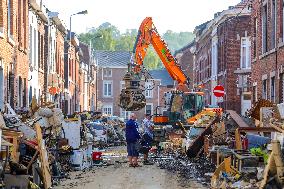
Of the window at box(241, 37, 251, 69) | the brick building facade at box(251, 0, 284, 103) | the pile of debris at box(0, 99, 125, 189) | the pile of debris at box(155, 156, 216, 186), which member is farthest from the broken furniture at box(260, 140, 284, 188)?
the window at box(241, 37, 251, 69)

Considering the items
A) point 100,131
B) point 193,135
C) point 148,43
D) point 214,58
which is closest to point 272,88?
point 193,135

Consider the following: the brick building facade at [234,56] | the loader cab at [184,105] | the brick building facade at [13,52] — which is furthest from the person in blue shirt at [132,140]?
the brick building facade at [234,56]

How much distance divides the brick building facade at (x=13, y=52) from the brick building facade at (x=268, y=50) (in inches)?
403

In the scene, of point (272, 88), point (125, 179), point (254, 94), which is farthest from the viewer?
point (254, 94)

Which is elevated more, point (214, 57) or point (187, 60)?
point (187, 60)

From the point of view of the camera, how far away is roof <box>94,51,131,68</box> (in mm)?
100750

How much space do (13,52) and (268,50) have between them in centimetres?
1068

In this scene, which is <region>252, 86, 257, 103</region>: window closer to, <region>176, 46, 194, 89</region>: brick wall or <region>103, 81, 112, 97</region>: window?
<region>176, 46, 194, 89</region>: brick wall

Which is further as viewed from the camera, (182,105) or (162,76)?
(162,76)

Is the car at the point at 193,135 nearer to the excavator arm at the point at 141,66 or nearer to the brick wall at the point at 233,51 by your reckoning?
the excavator arm at the point at 141,66

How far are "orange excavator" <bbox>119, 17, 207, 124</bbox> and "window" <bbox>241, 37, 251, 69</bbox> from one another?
32.8 ft

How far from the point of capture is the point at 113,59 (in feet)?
334

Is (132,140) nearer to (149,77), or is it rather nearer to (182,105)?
(149,77)

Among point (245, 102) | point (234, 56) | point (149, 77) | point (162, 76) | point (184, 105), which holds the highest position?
point (162, 76)
